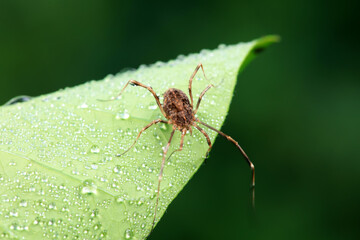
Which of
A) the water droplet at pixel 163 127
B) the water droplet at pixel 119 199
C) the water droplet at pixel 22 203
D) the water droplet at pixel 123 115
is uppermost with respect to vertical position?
the water droplet at pixel 123 115

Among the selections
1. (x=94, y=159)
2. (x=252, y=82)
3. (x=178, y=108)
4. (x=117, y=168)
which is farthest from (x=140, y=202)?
(x=252, y=82)

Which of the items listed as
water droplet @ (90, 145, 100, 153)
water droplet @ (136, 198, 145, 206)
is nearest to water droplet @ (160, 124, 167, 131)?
water droplet @ (90, 145, 100, 153)

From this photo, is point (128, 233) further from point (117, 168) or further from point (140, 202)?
point (117, 168)

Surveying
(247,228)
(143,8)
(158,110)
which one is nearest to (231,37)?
(143,8)

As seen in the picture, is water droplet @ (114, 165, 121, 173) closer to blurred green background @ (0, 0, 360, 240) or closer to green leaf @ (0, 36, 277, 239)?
green leaf @ (0, 36, 277, 239)

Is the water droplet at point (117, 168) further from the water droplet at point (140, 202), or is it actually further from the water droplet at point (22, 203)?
the water droplet at point (22, 203)

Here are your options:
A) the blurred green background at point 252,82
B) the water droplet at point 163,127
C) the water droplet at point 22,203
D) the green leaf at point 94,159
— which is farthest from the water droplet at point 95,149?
the blurred green background at point 252,82

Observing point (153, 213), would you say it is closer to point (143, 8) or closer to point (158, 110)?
point (158, 110)
